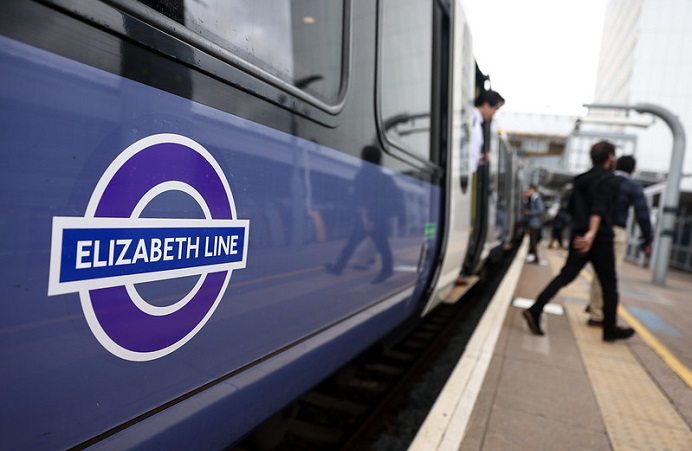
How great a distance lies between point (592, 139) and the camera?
3706 cm

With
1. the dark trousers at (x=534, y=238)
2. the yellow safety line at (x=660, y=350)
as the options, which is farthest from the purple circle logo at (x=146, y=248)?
the dark trousers at (x=534, y=238)

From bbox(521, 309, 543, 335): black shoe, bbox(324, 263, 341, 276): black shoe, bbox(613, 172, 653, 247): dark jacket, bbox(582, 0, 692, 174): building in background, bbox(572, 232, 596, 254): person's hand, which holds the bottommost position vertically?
bbox(521, 309, 543, 335): black shoe

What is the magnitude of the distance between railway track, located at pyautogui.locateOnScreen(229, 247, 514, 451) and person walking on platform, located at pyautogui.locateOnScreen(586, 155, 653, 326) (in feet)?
4.58

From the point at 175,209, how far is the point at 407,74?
187 centimetres

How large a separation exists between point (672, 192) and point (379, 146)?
9141mm

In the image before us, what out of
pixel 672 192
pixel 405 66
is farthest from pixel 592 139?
→ pixel 405 66

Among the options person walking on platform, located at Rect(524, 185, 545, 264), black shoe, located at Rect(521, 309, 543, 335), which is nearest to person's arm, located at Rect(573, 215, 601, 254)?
black shoe, located at Rect(521, 309, 543, 335)

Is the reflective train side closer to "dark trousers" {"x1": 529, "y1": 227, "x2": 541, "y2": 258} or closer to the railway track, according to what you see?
the railway track

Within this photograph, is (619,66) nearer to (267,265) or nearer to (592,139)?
(592,139)

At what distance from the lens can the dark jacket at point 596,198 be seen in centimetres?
381

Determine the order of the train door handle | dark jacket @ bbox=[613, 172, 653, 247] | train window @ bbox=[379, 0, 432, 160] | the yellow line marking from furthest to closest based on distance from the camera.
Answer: dark jacket @ bbox=[613, 172, 653, 247]
the yellow line marking
the train door handle
train window @ bbox=[379, 0, 432, 160]

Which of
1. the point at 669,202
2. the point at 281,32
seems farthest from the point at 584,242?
the point at 669,202

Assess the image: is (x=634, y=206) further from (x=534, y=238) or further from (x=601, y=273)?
(x=534, y=238)

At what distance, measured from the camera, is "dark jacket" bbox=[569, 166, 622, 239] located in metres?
3.81
